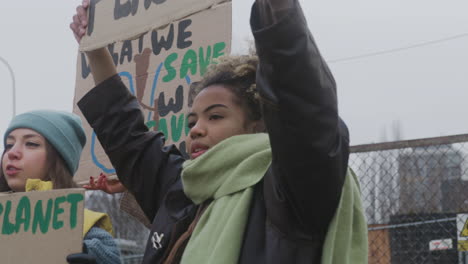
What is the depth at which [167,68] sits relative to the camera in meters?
2.84

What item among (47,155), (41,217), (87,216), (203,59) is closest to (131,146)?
(41,217)

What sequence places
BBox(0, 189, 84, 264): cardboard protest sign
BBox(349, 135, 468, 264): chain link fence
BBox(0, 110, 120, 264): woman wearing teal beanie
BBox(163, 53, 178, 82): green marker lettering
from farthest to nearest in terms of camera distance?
BBox(349, 135, 468, 264): chain link fence < BBox(163, 53, 178, 82): green marker lettering < BBox(0, 110, 120, 264): woman wearing teal beanie < BBox(0, 189, 84, 264): cardboard protest sign

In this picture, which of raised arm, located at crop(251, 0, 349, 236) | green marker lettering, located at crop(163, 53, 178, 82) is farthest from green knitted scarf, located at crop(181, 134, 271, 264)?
green marker lettering, located at crop(163, 53, 178, 82)

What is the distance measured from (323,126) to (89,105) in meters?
0.92

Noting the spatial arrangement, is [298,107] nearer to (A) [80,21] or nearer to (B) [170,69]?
(A) [80,21]

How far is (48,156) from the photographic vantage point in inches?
101

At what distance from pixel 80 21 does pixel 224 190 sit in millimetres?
1039

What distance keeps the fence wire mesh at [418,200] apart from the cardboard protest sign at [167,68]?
2.92 feet

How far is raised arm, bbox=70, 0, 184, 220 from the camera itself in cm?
184

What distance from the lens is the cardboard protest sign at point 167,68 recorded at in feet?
8.75

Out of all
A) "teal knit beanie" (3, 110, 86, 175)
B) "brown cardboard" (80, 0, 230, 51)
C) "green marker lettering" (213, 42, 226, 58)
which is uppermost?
"green marker lettering" (213, 42, 226, 58)

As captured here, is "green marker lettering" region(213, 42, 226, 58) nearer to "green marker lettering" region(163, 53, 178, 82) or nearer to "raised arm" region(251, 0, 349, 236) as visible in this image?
"green marker lettering" region(163, 53, 178, 82)

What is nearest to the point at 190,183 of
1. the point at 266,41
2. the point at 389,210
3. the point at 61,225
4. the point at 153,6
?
the point at 266,41

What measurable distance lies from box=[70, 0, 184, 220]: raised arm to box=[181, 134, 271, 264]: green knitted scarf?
224 millimetres
